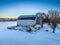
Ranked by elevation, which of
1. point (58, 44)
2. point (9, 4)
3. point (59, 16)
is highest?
point (9, 4)

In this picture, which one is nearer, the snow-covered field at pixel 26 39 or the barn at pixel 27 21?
the snow-covered field at pixel 26 39

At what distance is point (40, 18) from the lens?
29.0 feet

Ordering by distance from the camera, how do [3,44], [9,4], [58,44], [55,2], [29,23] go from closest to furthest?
1. [3,44]
2. [58,44]
3. [9,4]
4. [55,2]
5. [29,23]

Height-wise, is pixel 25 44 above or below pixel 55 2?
below

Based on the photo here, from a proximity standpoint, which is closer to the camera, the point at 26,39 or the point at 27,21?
the point at 26,39

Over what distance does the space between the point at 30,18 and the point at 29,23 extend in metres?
0.66

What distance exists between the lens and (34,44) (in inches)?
124

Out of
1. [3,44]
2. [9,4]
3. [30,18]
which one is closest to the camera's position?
[3,44]

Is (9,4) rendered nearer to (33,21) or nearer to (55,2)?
(55,2)

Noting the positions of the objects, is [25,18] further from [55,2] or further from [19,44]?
[19,44]

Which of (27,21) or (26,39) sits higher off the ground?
(27,21)

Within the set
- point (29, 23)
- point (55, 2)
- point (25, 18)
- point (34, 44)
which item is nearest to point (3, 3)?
point (34, 44)

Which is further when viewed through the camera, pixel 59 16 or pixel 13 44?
pixel 59 16

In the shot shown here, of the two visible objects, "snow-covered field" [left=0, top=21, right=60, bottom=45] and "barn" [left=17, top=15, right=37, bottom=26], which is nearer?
"snow-covered field" [left=0, top=21, right=60, bottom=45]
